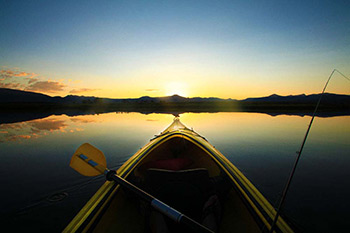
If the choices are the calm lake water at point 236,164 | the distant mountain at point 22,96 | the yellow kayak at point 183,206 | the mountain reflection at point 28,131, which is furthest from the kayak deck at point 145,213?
the distant mountain at point 22,96

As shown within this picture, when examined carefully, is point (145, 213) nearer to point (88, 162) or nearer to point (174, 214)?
point (88, 162)

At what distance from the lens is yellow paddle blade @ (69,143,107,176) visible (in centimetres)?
244

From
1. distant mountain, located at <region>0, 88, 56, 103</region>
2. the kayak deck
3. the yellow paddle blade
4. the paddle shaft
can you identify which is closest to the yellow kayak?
the kayak deck

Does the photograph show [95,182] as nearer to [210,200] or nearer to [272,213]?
[210,200]

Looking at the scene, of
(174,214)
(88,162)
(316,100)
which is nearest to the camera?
(174,214)

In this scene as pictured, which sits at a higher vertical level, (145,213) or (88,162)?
(88,162)

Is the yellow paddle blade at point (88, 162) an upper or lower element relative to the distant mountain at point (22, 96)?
lower

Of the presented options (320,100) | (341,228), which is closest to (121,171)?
(320,100)

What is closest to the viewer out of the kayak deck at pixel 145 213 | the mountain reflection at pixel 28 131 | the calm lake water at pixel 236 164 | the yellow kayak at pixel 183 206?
the yellow kayak at pixel 183 206

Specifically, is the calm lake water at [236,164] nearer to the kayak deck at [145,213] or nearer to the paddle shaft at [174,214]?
the kayak deck at [145,213]

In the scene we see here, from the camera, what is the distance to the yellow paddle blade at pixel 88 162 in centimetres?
244

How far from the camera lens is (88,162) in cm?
246

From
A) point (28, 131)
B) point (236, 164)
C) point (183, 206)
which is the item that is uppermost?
point (183, 206)

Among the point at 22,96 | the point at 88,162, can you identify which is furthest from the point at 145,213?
the point at 22,96
